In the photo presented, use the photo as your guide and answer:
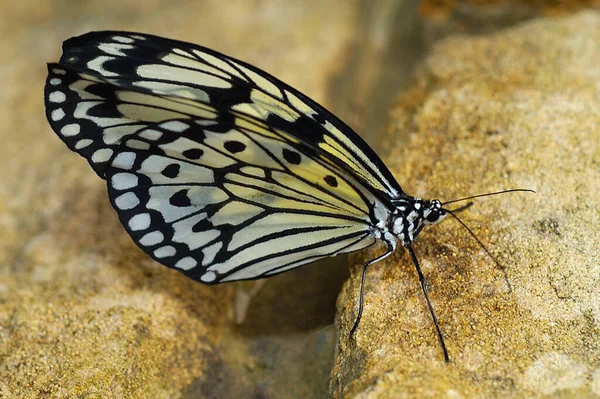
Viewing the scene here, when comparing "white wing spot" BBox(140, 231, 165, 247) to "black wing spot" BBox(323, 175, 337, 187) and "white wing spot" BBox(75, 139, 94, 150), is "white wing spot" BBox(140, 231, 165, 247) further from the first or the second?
"black wing spot" BBox(323, 175, 337, 187)

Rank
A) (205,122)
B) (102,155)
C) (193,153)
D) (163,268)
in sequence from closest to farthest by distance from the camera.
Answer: (205,122)
(193,153)
(102,155)
(163,268)

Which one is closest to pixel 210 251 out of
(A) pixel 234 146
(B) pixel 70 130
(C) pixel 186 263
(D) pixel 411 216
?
(C) pixel 186 263

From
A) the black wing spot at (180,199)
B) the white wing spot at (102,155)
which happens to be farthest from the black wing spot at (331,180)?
the white wing spot at (102,155)

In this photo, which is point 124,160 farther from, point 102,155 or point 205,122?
point 205,122

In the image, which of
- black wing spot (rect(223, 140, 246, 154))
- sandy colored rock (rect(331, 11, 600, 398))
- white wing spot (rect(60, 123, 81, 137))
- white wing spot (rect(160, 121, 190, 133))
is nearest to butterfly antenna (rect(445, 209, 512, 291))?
sandy colored rock (rect(331, 11, 600, 398))

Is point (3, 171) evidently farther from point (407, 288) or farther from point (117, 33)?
point (407, 288)

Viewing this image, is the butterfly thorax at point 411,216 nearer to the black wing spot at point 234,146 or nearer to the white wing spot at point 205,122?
the black wing spot at point 234,146

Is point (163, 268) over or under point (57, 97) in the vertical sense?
under
